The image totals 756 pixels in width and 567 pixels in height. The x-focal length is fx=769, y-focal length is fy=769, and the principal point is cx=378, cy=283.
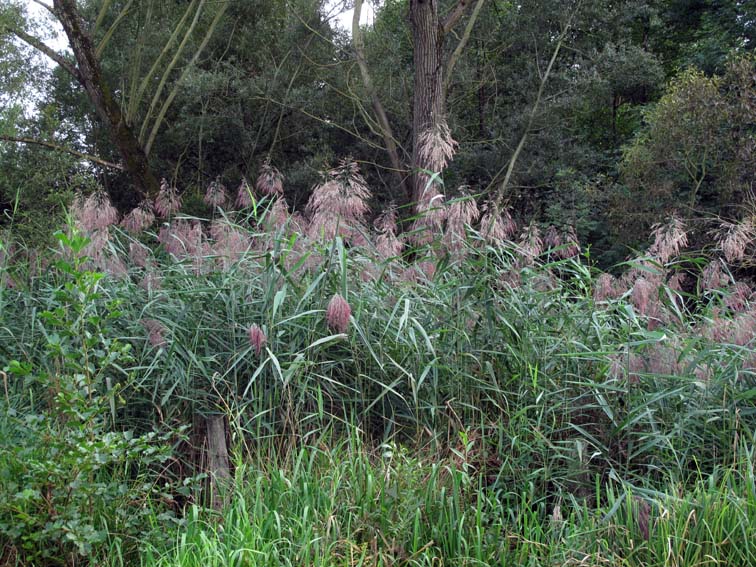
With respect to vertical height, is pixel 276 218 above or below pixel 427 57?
below

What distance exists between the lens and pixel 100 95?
13.2 metres

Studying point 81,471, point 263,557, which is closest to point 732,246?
point 263,557

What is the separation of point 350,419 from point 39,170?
480 inches

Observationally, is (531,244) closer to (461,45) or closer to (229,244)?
(229,244)

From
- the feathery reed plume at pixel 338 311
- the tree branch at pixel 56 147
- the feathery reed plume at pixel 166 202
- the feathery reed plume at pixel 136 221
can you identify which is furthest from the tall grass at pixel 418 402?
the tree branch at pixel 56 147

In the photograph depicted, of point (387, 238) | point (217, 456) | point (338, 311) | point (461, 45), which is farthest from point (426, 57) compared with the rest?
point (217, 456)

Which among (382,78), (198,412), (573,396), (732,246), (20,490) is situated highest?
(382,78)

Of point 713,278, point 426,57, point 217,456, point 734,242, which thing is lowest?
point 217,456

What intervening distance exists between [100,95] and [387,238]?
983 cm

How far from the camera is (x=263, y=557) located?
9.84 feet

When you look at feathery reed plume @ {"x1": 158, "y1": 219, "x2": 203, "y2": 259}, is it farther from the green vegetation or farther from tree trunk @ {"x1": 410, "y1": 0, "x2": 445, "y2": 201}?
tree trunk @ {"x1": 410, "y1": 0, "x2": 445, "y2": 201}

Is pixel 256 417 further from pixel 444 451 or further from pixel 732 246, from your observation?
pixel 732 246

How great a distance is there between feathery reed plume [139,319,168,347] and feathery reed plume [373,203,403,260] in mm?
1427

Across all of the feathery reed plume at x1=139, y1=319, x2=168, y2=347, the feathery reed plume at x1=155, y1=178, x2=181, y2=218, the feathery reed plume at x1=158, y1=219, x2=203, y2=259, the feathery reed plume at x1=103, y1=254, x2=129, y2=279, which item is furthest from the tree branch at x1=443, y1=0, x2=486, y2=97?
the feathery reed plume at x1=139, y1=319, x2=168, y2=347
